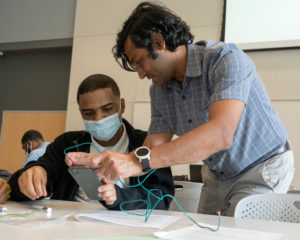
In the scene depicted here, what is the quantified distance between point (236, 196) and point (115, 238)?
69 cm

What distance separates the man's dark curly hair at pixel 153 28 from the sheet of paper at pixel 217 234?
0.67 m

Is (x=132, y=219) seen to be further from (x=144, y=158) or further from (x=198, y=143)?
(x=198, y=143)

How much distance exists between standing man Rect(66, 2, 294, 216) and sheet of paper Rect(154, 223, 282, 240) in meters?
0.34

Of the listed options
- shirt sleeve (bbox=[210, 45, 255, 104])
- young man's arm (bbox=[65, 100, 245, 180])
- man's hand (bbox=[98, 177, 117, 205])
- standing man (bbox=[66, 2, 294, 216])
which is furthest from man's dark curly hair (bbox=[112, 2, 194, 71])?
man's hand (bbox=[98, 177, 117, 205])

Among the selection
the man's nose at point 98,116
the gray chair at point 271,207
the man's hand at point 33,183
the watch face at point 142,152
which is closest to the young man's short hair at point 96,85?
the man's nose at point 98,116

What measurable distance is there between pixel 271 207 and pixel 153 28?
737 millimetres

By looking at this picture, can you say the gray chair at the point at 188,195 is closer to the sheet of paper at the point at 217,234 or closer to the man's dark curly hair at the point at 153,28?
the man's dark curly hair at the point at 153,28

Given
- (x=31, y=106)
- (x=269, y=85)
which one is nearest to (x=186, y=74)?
(x=269, y=85)

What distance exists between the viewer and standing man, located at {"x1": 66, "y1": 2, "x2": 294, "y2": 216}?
3.93 feet

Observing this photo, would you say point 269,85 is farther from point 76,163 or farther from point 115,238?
point 115,238

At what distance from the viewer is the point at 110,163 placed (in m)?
1.06

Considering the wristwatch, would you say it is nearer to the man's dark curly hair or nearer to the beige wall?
the man's dark curly hair

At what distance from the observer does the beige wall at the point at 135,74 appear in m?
3.52

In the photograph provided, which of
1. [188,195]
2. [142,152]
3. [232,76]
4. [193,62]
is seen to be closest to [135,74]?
[188,195]
